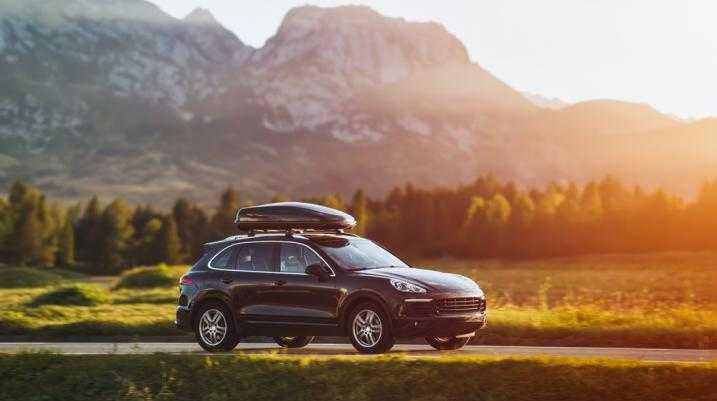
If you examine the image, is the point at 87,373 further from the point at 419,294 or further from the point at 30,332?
the point at 30,332

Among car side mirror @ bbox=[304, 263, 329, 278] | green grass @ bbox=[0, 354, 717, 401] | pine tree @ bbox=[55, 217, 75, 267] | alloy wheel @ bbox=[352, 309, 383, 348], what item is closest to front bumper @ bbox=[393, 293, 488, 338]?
alloy wheel @ bbox=[352, 309, 383, 348]

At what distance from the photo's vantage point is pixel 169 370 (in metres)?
14.9

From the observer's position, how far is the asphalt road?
16734mm

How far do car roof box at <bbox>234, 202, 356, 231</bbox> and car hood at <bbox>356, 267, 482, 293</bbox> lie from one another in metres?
1.42

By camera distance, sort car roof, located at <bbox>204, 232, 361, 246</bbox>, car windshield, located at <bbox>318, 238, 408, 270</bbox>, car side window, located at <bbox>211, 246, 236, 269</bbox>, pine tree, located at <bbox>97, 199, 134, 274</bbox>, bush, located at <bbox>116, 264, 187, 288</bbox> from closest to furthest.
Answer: car windshield, located at <bbox>318, 238, 408, 270</bbox>
car roof, located at <bbox>204, 232, 361, 246</bbox>
car side window, located at <bbox>211, 246, 236, 269</bbox>
bush, located at <bbox>116, 264, 187, 288</bbox>
pine tree, located at <bbox>97, 199, 134, 274</bbox>

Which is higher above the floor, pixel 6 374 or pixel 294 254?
pixel 294 254

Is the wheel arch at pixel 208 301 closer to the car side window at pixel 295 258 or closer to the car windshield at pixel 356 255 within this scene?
the car side window at pixel 295 258

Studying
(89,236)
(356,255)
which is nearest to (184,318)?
(356,255)

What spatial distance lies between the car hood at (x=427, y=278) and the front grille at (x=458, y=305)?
0.18 meters

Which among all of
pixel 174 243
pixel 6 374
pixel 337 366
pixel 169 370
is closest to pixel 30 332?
pixel 6 374

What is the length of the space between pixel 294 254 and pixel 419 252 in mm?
138580

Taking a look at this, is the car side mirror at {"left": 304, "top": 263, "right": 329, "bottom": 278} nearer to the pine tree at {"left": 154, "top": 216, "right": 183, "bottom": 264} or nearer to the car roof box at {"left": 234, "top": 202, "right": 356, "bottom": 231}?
the car roof box at {"left": 234, "top": 202, "right": 356, "bottom": 231}

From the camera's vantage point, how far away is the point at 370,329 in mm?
16078

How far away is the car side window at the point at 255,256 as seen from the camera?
17.6 m
